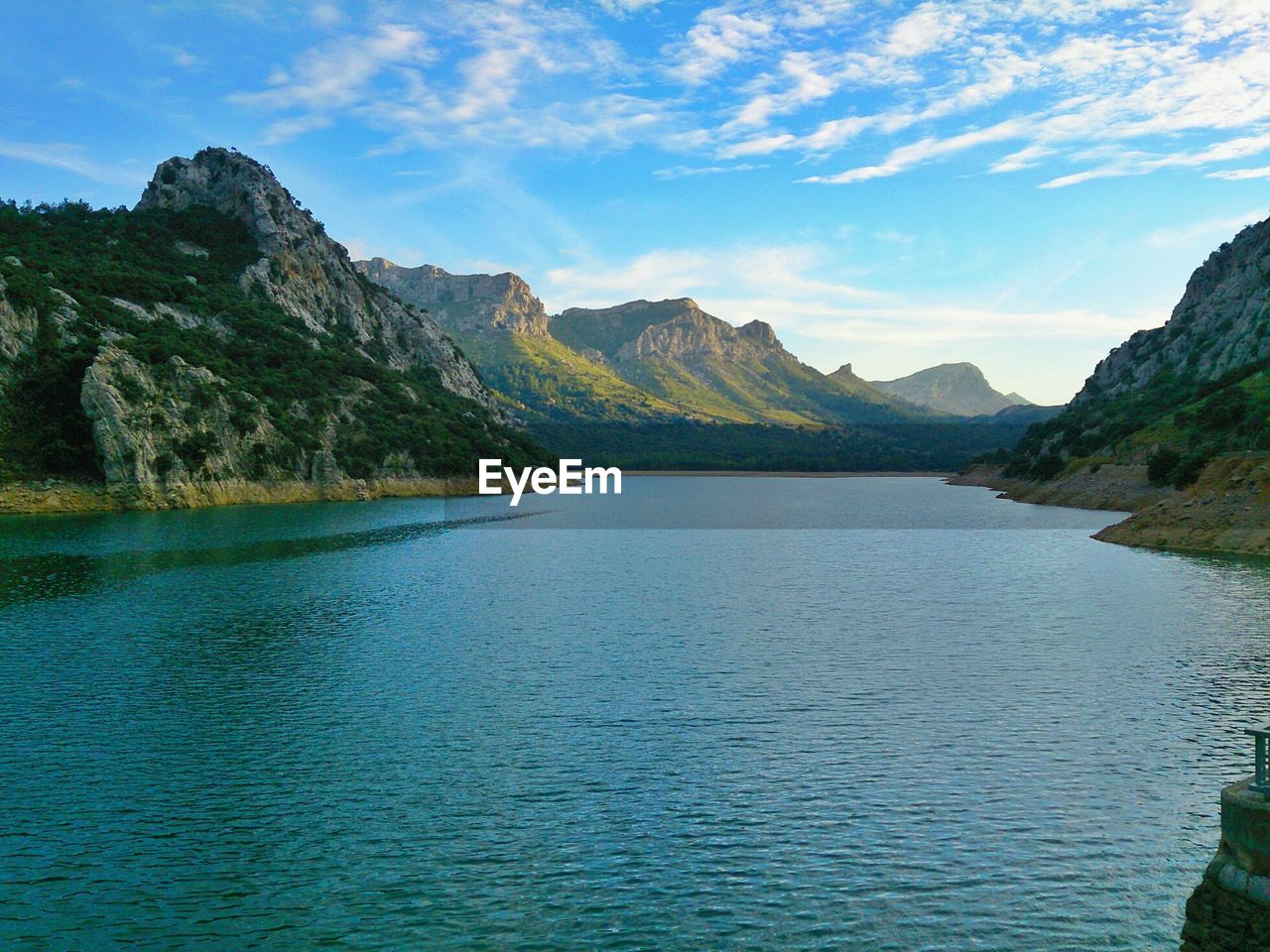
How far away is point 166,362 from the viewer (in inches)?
5689

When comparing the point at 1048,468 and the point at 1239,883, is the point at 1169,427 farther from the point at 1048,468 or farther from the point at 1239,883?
the point at 1239,883

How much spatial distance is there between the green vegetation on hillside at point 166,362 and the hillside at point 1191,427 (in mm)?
117666

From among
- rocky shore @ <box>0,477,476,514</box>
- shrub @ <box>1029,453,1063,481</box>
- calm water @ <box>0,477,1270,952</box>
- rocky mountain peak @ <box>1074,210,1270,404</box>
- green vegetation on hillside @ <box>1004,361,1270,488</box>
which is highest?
rocky mountain peak @ <box>1074,210,1270,404</box>

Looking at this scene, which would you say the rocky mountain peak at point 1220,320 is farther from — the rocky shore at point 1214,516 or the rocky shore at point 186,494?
the rocky shore at point 186,494

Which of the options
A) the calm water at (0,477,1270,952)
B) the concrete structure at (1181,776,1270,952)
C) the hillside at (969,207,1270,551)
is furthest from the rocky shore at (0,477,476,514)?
the concrete structure at (1181,776,1270,952)

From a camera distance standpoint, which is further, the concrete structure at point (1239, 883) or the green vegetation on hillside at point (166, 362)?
the green vegetation on hillside at point (166, 362)

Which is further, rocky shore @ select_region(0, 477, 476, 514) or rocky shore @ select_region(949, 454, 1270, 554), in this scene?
rocky shore @ select_region(0, 477, 476, 514)

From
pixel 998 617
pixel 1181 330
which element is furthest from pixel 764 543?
pixel 1181 330

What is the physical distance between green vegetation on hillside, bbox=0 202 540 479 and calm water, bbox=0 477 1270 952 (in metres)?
73.6

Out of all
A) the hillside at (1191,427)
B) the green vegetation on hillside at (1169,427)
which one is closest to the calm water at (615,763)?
the hillside at (1191,427)

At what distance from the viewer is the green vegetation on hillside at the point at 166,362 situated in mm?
126375

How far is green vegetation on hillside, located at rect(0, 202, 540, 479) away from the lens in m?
126

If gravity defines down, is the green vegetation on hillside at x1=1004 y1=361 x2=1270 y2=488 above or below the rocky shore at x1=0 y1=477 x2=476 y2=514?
above

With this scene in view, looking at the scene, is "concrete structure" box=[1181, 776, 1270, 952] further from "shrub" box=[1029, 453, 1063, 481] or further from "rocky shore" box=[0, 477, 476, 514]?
"shrub" box=[1029, 453, 1063, 481]
